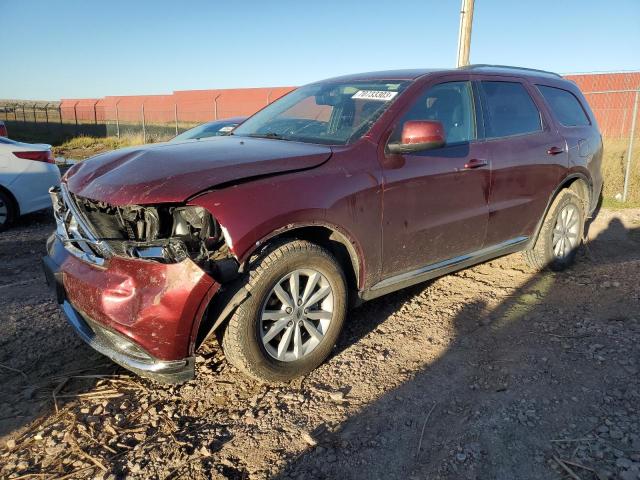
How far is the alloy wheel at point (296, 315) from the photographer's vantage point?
288 cm

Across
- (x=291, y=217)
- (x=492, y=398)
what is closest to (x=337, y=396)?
(x=492, y=398)

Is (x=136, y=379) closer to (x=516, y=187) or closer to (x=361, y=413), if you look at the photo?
(x=361, y=413)

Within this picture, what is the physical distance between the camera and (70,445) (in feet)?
8.11

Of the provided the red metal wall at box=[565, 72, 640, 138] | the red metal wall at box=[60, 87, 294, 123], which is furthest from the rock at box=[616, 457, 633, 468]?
the red metal wall at box=[60, 87, 294, 123]

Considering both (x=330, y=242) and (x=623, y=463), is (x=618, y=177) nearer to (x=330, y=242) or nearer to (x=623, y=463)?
(x=330, y=242)

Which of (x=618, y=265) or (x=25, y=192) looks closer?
(x=618, y=265)

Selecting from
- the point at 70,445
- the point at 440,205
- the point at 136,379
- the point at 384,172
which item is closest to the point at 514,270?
the point at 440,205

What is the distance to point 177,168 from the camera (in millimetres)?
2709

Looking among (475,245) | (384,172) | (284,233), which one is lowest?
(475,245)

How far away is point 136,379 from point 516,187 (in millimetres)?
3293

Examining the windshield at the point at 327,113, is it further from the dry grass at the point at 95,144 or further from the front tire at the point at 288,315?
the dry grass at the point at 95,144

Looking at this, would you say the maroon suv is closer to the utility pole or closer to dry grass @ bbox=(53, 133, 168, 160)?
the utility pole

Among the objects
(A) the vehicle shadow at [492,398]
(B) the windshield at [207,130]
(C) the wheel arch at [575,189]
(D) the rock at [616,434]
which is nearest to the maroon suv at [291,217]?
(C) the wheel arch at [575,189]

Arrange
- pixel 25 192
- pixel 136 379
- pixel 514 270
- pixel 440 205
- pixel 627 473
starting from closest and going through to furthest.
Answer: pixel 627 473 → pixel 136 379 → pixel 440 205 → pixel 514 270 → pixel 25 192
